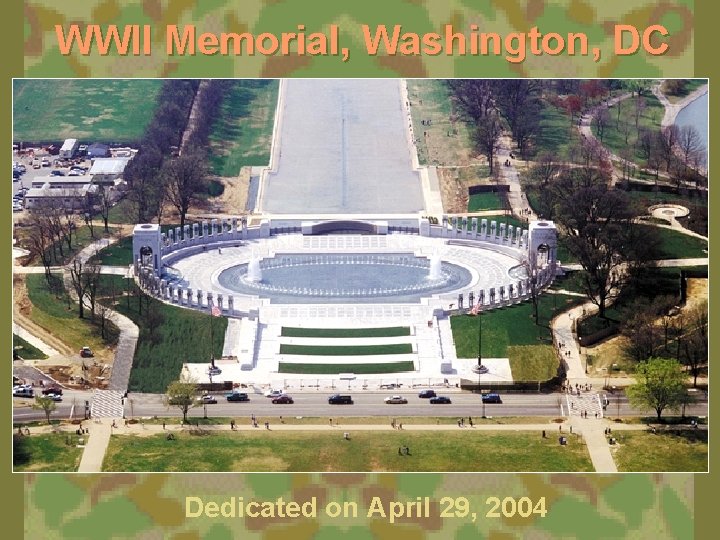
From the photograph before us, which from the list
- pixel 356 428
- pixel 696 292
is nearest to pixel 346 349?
pixel 356 428

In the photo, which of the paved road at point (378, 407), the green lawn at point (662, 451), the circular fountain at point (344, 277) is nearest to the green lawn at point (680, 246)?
the circular fountain at point (344, 277)

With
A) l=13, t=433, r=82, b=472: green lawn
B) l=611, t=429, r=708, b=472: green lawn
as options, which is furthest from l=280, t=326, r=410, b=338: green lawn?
l=13, t=433, r=82, b=472: green lawn

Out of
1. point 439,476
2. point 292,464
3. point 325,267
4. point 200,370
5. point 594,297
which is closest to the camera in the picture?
point 439,476

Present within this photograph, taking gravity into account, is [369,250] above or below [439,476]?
above

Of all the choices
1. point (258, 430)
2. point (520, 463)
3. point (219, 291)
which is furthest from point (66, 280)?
point (520, 463)

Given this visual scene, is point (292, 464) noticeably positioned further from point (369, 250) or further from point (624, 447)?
point (369, 250)

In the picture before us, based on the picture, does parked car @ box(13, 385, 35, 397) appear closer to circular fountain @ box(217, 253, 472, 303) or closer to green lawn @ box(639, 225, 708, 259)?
circular fountain @ box(217, 253, 472, 303)

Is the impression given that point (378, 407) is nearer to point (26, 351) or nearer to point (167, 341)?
point (167, 341)

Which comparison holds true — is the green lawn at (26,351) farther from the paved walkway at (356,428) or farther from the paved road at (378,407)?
the paved walkway at (356,428)
